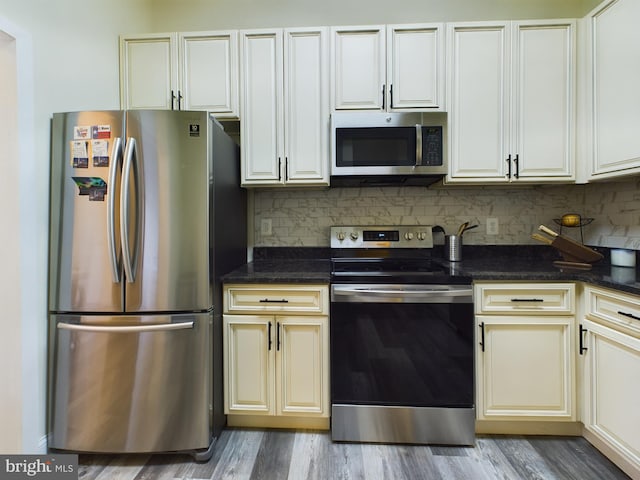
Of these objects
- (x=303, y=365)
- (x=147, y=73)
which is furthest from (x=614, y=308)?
(x=147, y=73)

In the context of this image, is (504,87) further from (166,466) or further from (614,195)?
(166,466)

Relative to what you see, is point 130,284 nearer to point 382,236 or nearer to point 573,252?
point 382,236

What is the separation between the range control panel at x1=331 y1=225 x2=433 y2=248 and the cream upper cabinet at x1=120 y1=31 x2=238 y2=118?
3.55ft

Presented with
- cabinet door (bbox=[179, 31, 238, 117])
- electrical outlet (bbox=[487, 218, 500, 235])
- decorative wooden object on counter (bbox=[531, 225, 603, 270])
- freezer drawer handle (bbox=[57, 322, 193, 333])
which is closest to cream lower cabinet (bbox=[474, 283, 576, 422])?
decorative wooden object on counter (bbox=[531, 225, 603, 270])

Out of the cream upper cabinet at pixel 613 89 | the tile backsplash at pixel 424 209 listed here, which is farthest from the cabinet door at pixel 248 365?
the cream upper cabinet at pixel 613 89

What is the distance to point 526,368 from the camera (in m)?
1.61

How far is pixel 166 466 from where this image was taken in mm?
1505

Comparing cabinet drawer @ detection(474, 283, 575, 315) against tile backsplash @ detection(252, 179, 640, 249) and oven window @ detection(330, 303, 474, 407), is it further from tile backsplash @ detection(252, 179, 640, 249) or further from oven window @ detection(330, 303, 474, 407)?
tile backsplash @ detection(252, 179, 640, 249)

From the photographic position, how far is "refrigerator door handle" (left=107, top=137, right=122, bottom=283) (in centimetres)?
141

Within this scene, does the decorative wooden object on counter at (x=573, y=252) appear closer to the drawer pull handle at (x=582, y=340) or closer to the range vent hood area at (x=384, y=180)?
the drawer pull handle at (x=582, y=340)

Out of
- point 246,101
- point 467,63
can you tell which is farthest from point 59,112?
point 467,63

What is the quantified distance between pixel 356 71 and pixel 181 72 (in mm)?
1139

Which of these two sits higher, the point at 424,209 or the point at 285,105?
the point at 285,105

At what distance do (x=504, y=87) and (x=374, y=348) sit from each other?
1.76 m
